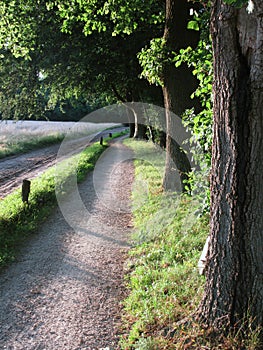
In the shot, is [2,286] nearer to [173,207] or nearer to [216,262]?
[216,262]

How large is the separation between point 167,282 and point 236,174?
2.21 m

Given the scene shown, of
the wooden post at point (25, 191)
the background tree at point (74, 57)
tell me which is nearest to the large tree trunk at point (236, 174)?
the wooden post at point (25, 191)

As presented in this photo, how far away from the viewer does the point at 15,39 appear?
1041 centimetres

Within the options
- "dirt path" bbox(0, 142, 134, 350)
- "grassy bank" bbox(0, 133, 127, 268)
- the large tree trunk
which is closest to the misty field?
"grassy bank" bbox(0, 133, 127, 268)

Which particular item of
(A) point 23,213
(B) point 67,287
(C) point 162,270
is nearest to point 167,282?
(C) point 162,270

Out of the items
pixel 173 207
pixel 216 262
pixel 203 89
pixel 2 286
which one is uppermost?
pixel 203 89

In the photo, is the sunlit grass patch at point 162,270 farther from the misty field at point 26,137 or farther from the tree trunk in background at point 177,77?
the misty field at point 26,137

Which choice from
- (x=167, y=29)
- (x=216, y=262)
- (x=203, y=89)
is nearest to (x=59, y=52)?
(x=167, y=29)

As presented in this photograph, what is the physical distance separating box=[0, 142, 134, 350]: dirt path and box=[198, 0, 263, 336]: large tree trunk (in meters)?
1.48

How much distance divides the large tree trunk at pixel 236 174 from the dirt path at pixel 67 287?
148cm

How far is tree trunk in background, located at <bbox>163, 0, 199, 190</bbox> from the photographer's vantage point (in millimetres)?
8891

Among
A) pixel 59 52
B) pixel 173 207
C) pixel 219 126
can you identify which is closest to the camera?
pixel 219 126

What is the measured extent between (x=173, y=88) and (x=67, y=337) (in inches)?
262

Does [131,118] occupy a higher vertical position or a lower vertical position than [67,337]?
higher
